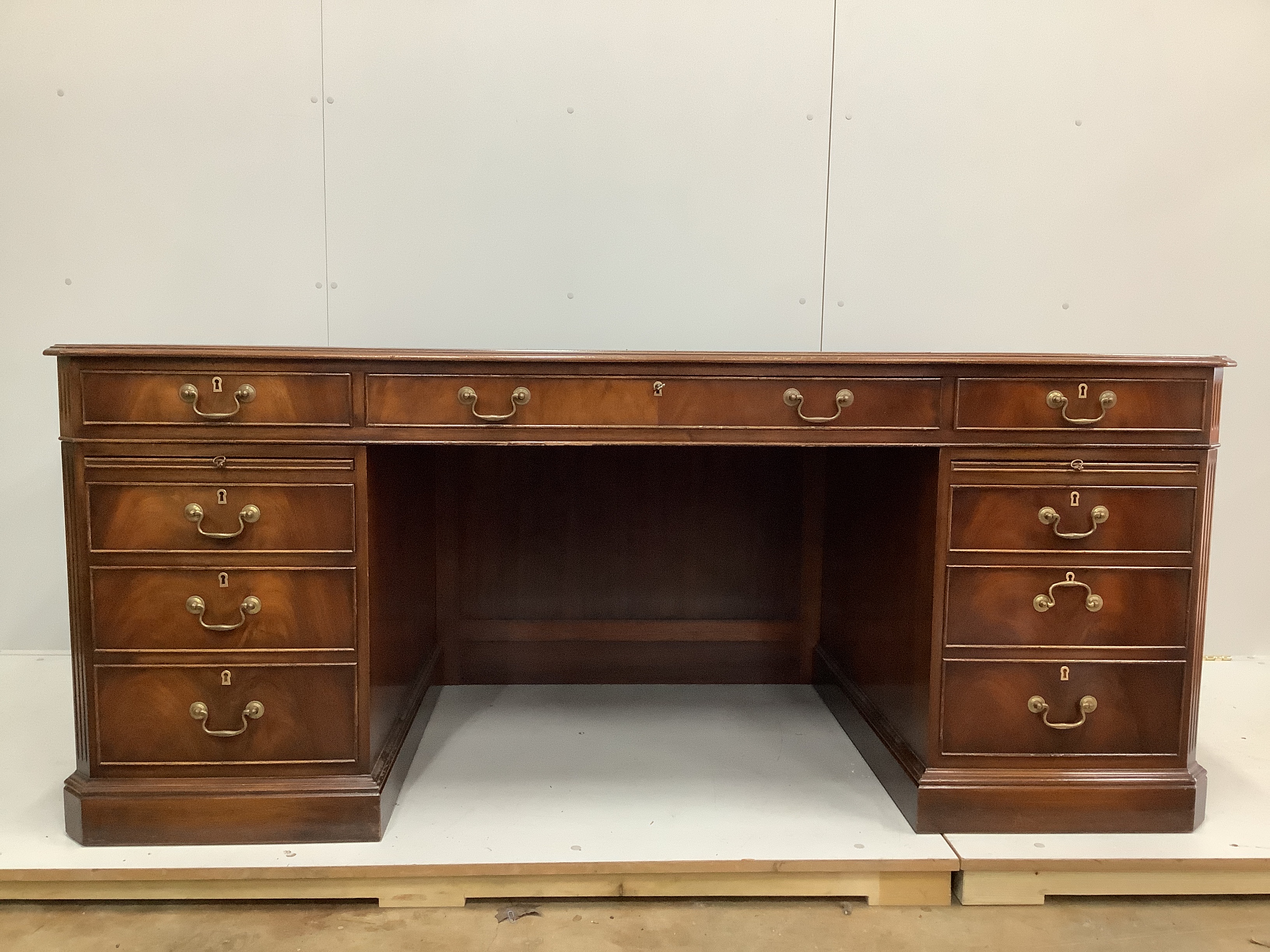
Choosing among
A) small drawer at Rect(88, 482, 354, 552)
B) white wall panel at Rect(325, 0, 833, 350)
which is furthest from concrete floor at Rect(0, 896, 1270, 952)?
white wall panel at Rect(325, 0, 833, 350)

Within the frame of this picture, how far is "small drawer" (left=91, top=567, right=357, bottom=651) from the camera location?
1.56 m

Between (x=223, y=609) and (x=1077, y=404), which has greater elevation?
(x=1077, y=404)

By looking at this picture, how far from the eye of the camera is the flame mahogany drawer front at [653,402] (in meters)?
1.56

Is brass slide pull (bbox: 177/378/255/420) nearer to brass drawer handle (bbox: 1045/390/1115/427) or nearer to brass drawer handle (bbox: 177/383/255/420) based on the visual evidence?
brass drawer handle (bbox: 177/383/255/420)

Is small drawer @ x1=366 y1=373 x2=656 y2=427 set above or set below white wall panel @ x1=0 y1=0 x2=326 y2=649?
below

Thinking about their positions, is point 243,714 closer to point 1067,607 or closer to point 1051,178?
point 1067,607

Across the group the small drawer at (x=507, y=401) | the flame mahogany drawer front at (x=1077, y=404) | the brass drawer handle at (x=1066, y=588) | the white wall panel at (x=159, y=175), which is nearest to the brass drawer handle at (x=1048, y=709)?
the brass drawer handle at (x=1066, y=588)

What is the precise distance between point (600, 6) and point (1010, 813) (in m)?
2.18

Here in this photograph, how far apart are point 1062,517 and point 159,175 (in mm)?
2402

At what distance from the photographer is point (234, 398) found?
5.02ft

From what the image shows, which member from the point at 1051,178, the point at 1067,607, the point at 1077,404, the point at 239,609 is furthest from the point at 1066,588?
the point at 239,609

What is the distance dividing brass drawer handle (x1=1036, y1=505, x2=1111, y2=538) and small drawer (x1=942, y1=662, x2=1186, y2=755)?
0.25 meters

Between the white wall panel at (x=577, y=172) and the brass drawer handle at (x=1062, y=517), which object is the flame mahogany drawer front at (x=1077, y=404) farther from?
the white wall panel at (x=577, y=172)

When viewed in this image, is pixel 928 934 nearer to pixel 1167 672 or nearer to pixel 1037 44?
pixel 1167 672
